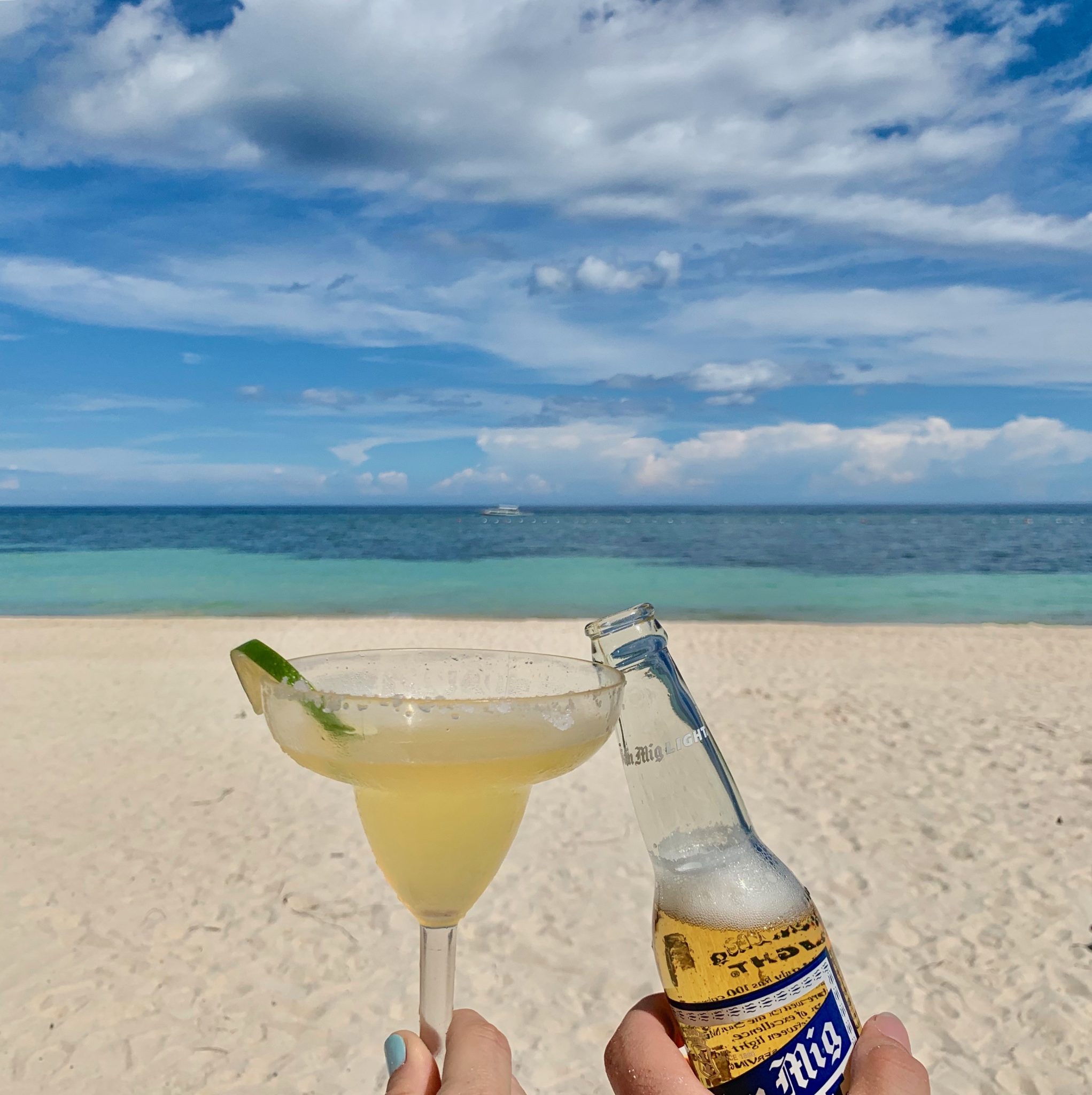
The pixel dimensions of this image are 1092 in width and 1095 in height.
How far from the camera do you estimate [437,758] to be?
1.02 metres

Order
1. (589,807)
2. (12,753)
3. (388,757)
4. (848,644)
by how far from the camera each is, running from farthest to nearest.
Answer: (848,644), (12,753), (589,807), (388,757)

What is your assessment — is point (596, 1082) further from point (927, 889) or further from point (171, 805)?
point (171, 805)

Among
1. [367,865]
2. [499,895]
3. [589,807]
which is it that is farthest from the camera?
[589,807]

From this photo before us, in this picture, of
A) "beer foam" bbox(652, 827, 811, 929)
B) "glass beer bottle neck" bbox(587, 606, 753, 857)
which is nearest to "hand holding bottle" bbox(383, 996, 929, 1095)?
"beer foam" bbox(652, 827, 811, 929)

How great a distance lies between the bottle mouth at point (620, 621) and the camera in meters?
1.26

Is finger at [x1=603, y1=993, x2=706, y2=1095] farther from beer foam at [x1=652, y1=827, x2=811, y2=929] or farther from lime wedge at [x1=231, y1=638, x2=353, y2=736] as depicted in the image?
lime wedge at [x1=231, y1=638, x2=353, y2=736]

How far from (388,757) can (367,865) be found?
160 inches

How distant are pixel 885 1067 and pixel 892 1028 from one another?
9 cm

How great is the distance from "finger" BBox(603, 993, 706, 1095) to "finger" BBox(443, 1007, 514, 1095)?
0.17 metres

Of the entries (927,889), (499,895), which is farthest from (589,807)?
(927,889)

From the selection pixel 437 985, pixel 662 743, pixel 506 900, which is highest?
pixel 662 743

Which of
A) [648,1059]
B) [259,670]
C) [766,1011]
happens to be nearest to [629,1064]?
[648,1059]

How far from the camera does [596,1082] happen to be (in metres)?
3.18

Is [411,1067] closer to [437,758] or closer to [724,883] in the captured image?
[437,758]
